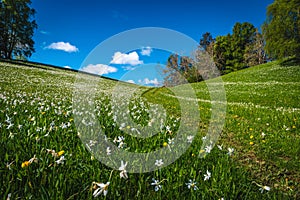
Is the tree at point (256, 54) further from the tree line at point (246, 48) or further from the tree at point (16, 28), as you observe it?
the tree at point (16, 28)

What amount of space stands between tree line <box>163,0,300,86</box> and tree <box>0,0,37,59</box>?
1585 inches

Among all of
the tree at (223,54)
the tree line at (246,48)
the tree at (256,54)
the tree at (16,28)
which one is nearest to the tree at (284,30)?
the tree line at (246,48)

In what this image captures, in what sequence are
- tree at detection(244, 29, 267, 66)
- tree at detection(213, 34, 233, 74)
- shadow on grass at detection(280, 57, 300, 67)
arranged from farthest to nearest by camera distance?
1. tree at detection(213, 34, 233, 74)
2. tree at detection(244, 29, 267, 66)
3. shadow on grass at detection(280, 57, 300, 67)

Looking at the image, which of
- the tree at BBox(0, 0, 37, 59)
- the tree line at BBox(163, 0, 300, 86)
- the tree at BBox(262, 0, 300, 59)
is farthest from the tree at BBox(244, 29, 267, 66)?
the tree at BBox(0, 0, 37, 59)

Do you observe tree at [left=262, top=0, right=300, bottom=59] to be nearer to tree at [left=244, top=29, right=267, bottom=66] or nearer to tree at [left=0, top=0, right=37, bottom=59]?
tree at [left=244, top=29, right=267, bottom=66]

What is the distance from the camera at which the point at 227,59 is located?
60312 mm

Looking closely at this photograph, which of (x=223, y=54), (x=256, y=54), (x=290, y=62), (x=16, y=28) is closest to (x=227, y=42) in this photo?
(x=223, y=54)

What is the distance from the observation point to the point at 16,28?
1805 inches

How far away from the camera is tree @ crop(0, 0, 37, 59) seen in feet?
147

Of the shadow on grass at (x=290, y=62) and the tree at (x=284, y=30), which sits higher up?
the tree at (x=284, y=30)

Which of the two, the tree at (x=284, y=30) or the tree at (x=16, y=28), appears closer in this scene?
the tree at (x=284, y=30)

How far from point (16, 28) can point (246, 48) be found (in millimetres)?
60960

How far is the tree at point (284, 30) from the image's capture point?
27344 millimetres

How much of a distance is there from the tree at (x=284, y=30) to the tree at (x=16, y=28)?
171 feet
